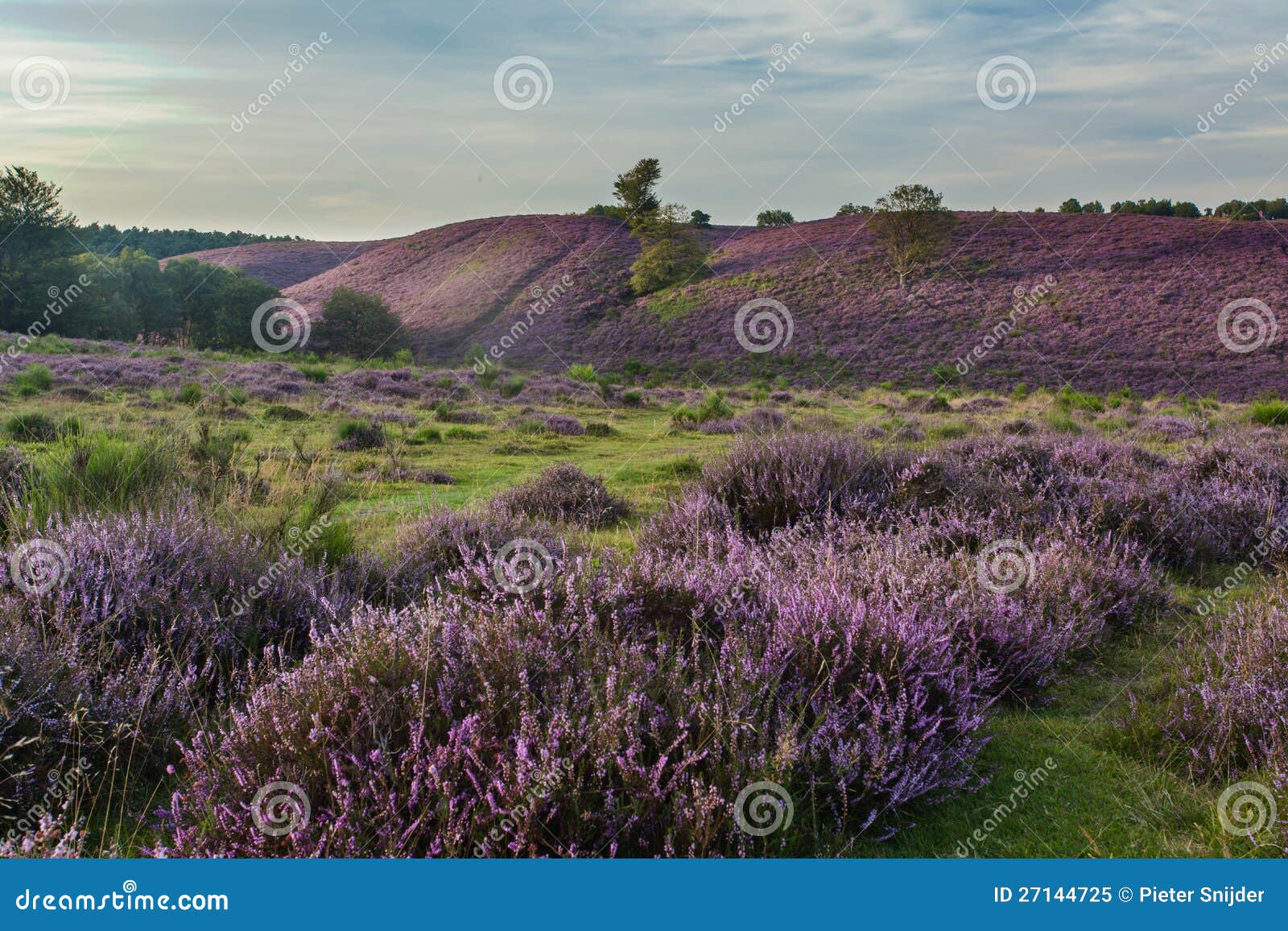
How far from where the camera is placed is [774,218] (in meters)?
84.9

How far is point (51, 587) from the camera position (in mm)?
4293

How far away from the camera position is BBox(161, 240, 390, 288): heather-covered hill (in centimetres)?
8281

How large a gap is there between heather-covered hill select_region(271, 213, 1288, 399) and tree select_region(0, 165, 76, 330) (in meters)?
16.5

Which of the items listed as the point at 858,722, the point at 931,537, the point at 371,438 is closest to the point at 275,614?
the point at 858,722

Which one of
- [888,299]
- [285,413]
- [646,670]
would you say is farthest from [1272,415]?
[888,299]

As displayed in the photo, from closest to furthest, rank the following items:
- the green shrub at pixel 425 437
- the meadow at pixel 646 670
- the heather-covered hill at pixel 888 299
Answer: the meadow at pixel 646 670
the green shrub at pixel 425 437
the heather-covered hill at pixel 888 299

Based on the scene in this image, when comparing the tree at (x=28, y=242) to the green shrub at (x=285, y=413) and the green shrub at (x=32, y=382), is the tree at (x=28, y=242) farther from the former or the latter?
the green shrub at (x=285, y=413)

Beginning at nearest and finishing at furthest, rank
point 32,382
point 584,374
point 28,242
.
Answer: point 32,382 → point 584,374 → point 28,242

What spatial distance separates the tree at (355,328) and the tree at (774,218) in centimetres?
4604

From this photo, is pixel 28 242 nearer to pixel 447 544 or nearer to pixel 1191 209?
pixel 447 544

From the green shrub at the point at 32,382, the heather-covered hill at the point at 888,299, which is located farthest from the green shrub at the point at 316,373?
the heather-covered hill at the point at 888,299

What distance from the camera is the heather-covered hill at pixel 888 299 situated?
43438mm

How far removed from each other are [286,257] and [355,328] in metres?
50.1

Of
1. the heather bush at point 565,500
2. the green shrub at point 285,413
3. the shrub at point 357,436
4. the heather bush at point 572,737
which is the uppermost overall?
the green shrub at point 285,413
